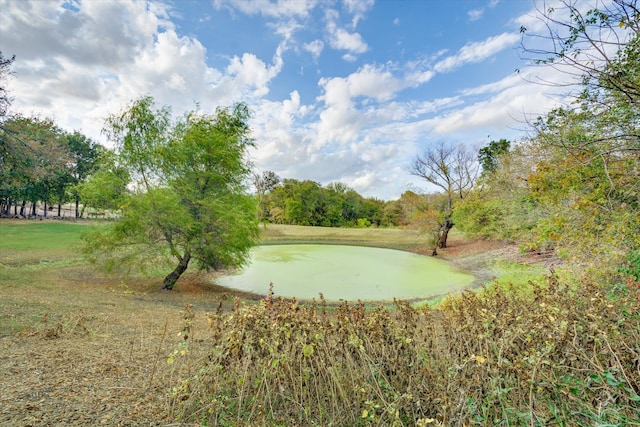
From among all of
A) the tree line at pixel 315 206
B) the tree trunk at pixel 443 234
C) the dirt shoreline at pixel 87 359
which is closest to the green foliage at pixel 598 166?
the dirt shoreline at pixel 87 359

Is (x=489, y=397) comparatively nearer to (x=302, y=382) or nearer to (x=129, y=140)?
(x=302, y=382)

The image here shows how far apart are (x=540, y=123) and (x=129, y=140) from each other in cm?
1124

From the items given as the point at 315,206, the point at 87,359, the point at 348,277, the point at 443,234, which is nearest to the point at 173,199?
the point at 87,359

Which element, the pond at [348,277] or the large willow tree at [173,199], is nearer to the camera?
the large willow tree at [173,199]

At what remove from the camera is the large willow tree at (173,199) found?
32.5ft

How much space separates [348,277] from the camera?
15.1 m

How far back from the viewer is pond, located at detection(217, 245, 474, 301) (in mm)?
12266

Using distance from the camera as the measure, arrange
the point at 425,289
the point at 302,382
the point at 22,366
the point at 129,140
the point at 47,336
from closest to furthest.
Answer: the point at 302,382 < the point at 22,366 < the point at 47,336 < the point at 129,140 < the point at 425,289

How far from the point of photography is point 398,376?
256 cm

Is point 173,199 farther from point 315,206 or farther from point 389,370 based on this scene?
point 315,206

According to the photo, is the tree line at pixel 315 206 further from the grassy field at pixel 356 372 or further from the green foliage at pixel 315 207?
the grassy field at pixel 356 372

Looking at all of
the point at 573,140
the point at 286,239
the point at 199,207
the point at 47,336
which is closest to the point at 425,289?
the point at 573,140

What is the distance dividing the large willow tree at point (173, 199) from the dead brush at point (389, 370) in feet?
26.8

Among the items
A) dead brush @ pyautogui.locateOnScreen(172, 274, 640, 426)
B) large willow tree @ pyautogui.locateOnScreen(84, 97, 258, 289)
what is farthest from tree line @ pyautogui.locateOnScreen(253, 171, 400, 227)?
dead brush @ pyautogui.locateOnScreen(172, 274, 640, 426)
